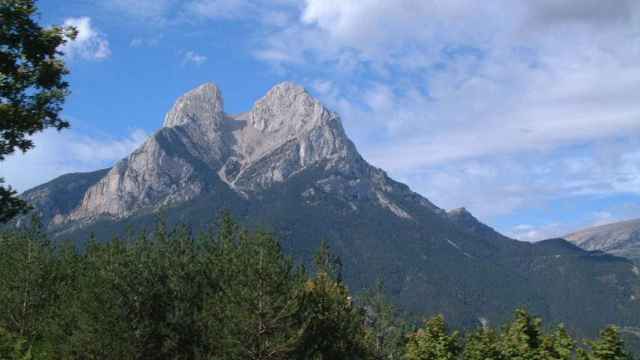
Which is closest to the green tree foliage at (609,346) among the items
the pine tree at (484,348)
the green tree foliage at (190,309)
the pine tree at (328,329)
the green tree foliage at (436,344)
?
the green tree foliage at (190,309)

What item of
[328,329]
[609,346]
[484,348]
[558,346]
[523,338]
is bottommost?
[484,348]

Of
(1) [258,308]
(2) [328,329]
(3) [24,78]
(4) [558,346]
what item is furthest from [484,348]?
(3) [24,78]

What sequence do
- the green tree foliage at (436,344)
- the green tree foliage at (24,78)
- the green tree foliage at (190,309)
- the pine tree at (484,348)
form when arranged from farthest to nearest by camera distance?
1. the green tree foliage at (436,344)
2. the pine tree at (484,348)
3. the green tree foliage at (190,309)
4. the green tree foliage at (24,78)

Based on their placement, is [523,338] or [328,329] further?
[523,338]

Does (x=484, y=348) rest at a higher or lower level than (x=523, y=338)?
lower

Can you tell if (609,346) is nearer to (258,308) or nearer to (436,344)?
(436,344)

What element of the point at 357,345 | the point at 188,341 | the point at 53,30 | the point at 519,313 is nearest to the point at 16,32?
the point at 53,30

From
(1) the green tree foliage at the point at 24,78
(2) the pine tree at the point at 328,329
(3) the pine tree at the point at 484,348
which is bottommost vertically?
(3) the pine tree at the point at 484,348

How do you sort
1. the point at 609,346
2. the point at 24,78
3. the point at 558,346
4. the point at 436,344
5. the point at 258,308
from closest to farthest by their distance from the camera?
the point at 24,78
the point at 258,308
the point at 609,346
the point at 558,346
the point at 436,344

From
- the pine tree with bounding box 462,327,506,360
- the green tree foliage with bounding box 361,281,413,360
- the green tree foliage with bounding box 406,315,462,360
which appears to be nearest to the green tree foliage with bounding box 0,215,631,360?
the pine tree with bounding box 462,327,506,360

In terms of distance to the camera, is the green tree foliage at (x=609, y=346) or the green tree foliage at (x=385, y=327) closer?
the green tree foliage at (x=609, y=346)

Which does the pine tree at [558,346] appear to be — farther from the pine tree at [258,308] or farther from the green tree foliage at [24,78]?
the green tree foliage at [24,78]

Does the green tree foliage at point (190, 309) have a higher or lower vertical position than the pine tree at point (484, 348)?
higher

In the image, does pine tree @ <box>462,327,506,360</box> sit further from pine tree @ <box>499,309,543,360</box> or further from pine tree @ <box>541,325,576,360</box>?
→ pine tree @ <box>541,325,576,360</box>
